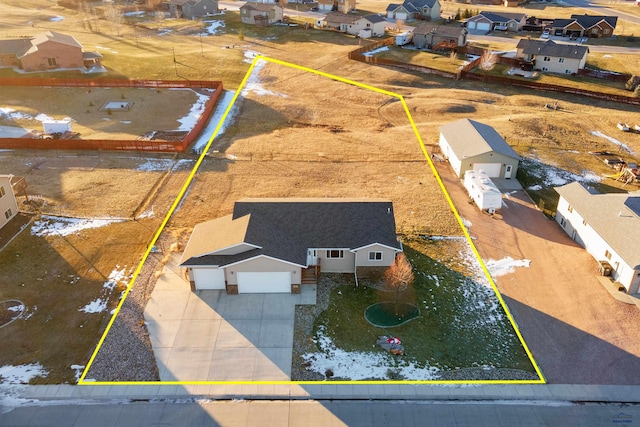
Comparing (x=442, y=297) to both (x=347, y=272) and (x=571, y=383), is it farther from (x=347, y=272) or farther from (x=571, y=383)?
(x=571, y=383)

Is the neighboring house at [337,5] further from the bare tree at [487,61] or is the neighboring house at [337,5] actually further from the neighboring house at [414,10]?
the bare tree at [487,61]

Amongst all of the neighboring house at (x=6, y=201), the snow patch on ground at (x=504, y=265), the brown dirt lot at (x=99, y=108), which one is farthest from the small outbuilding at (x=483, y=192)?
the neighboring house at (x=6, y=201)

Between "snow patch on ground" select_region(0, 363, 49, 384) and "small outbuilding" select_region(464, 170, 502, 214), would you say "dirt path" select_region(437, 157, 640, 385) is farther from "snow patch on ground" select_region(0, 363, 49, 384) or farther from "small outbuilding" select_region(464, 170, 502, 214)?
"snow patch on ground" select_region(0, 363, 49, 384)

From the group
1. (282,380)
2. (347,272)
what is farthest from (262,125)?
(282,380)

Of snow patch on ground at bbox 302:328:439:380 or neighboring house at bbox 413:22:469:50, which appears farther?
neighboring house at bbox 413:22:469:50

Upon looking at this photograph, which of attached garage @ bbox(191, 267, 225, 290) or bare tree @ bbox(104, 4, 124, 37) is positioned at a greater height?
bare tree @ bbox(104, 4, 124, 37)

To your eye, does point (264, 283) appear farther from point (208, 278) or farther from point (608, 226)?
point (608, 226)

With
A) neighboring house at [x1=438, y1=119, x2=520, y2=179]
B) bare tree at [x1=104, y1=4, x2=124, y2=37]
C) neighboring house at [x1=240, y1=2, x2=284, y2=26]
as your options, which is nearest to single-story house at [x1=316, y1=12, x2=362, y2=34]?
neighboring house at [x1=240, y1=2, x2=284, y2=26]
